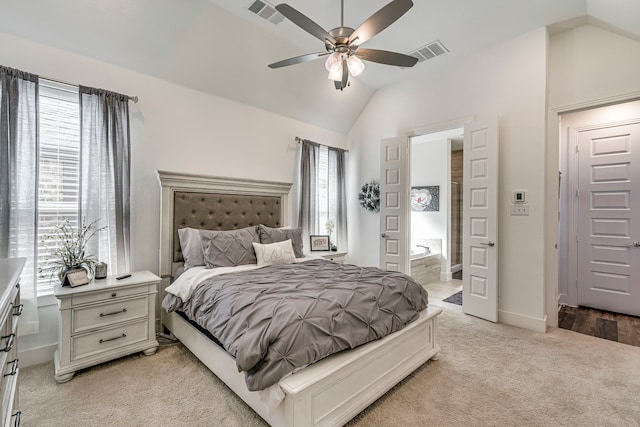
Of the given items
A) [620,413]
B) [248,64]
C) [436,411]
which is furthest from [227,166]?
[620,413]

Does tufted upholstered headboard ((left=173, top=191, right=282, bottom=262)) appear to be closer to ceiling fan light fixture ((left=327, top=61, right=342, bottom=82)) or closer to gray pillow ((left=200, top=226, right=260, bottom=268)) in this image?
gray pillow ((left=200, top=226, right=260, bottom=268))

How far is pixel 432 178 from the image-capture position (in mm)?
5988

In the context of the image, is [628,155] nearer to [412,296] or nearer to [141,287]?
[412,296]

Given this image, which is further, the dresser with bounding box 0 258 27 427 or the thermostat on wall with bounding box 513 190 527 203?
the thermostat on wall with bounding box 513 190 527 203

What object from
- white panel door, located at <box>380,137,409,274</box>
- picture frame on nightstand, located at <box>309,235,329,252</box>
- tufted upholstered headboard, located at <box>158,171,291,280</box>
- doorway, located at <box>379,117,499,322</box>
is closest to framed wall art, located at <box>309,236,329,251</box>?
picture frame on nightstand, located at <box>309,235,329,252</box>

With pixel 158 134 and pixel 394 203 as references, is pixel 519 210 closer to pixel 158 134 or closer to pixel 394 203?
pixel 394 203

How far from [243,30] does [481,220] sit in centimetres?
353

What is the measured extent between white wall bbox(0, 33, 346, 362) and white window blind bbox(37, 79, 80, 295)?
187 mm

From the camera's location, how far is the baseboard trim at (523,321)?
3152mm

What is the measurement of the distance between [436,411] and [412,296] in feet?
2.57

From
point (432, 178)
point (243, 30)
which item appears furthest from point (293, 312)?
point (432, 178)

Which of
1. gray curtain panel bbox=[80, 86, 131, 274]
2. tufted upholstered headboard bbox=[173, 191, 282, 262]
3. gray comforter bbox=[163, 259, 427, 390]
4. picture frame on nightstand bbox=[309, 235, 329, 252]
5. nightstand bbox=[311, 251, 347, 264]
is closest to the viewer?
gray comforter bbox=[163, 259, 427, 390]

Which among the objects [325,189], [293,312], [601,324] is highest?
[325,189]

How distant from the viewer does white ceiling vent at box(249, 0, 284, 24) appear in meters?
2.74
